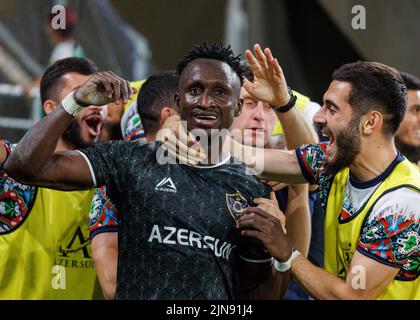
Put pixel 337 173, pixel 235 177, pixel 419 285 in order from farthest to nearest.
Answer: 1. pixel 337 173
2. pixel 419 285
3. pixel 235 177

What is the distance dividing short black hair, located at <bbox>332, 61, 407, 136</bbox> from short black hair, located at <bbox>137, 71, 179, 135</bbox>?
0.91m

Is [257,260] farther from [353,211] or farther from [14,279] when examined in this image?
[14,279]

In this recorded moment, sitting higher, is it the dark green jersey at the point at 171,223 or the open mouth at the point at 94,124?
the open mouth at the point at 94,124

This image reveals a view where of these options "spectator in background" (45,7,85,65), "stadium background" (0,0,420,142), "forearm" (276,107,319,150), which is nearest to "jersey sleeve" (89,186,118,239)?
"forearm" (276,107,319,150)

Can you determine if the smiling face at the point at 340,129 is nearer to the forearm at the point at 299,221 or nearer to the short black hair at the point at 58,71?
the forearm at the point at 299,221

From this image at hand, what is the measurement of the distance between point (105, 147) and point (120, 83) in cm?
31

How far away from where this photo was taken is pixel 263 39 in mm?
9523

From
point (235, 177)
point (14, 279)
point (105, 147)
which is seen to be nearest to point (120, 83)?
point (105, 147)

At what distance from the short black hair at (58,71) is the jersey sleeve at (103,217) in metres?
0.90

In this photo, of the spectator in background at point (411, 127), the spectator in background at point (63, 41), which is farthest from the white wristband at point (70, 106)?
the spectator in background at point (63, 41)

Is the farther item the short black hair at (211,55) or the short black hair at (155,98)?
the short black hair at (155,98)

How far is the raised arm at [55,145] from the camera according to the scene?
304 cm

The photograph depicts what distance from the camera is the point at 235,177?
11.0ft

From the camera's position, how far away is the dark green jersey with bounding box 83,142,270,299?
3.13 m
